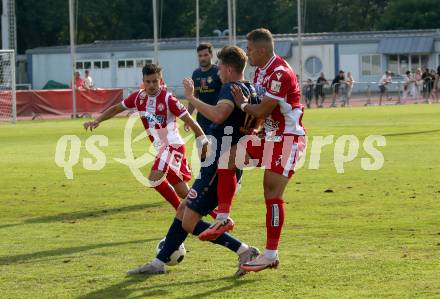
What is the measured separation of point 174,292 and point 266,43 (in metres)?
2.27

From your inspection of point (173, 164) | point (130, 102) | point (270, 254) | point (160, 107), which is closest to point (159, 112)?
point (160, 107)

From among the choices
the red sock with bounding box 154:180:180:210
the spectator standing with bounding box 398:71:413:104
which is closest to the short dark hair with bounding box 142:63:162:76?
the red sock with bounding box 154:180:180:210

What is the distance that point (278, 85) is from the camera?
352 inches

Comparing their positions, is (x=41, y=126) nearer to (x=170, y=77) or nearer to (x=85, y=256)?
(x=85, y=256)

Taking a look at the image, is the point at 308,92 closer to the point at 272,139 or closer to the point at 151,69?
the point at 151,69

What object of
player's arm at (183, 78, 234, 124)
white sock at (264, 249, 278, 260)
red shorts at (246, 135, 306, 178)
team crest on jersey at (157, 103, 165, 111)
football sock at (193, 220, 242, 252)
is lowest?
white sock at (264, 249, 278, 260)

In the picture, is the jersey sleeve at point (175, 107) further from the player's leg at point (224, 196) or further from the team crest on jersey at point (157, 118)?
the player's leg at point (224, 196)

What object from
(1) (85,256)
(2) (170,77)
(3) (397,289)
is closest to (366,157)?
(1) (85,256)

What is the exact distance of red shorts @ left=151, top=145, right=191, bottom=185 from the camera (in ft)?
37.5

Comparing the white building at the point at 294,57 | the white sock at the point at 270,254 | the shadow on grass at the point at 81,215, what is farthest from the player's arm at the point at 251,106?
the white building at the point at 294,57

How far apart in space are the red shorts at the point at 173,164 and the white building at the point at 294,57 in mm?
59515

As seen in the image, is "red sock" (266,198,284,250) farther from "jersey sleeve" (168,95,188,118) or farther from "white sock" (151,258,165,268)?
"jersey sleeve" (168,95,188,118)

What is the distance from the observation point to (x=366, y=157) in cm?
2130

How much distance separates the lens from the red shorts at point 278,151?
910 cm
